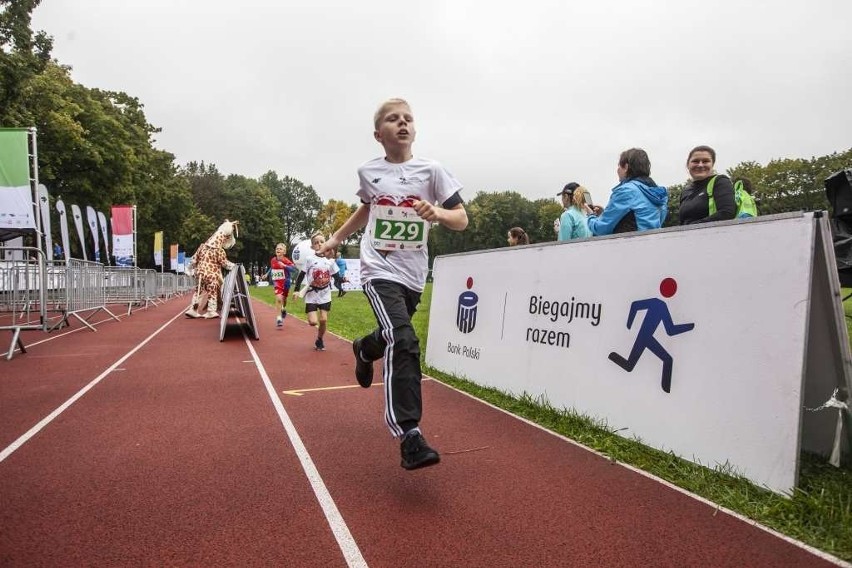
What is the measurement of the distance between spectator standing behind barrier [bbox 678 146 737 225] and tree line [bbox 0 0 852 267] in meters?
21.9

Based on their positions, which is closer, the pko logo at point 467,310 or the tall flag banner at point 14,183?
the pko logo at point 467,310

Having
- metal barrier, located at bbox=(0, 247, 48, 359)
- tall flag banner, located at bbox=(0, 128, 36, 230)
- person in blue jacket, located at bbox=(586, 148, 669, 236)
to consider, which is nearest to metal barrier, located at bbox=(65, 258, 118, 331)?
metal barrier, located at bbox=(0, 247, 48, 359)

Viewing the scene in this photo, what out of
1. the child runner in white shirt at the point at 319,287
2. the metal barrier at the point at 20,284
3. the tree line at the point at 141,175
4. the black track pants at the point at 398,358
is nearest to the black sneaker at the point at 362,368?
the black track pants at the point at 398,358

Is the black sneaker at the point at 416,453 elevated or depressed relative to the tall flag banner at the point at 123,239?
depressed

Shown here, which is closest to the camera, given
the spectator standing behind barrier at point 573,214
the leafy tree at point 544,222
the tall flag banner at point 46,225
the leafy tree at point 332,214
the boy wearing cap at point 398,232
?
the boy wearing cap at point 398,232

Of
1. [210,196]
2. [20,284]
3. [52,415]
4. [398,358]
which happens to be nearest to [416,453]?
[398,358]

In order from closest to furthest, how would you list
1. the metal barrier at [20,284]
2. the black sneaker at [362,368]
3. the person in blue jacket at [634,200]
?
the black sneaker at [362,368] → the person in blue jacket at [634,200] → the metal barrier at [20,284]

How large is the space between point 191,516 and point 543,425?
2647 mm

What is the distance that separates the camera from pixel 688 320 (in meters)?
3.33

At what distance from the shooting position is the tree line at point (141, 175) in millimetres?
19688

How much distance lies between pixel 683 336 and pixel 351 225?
2.35m

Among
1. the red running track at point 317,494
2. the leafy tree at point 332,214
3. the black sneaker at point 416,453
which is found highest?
the leafy tree at point 332,214

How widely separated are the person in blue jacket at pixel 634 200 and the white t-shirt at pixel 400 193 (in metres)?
2.15

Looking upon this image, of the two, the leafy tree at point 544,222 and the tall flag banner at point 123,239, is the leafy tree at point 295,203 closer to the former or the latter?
the leafy tree at point 544,222
